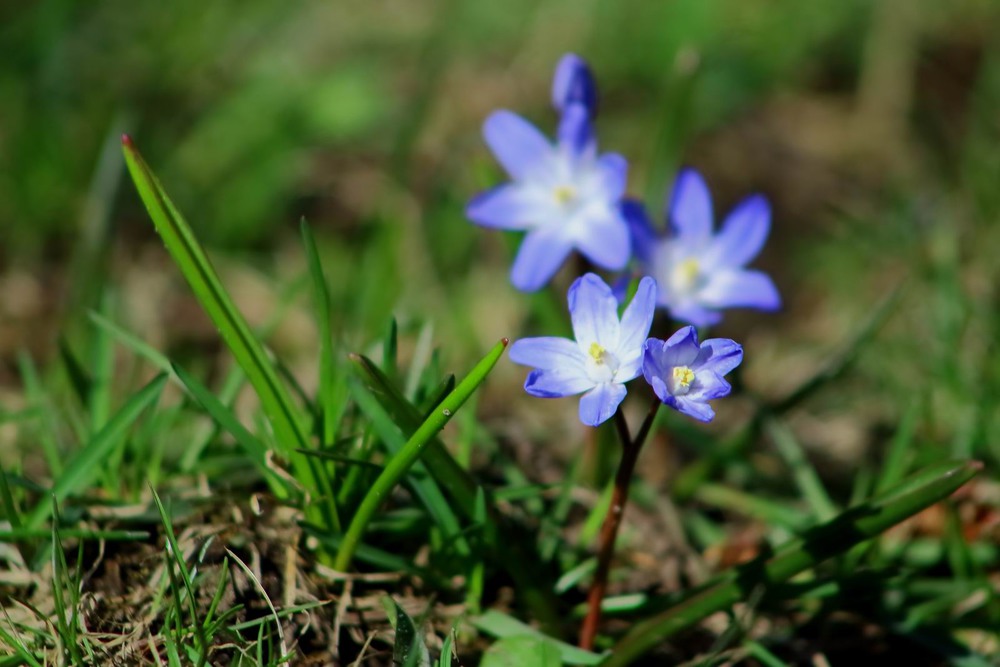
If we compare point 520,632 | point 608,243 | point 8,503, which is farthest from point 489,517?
point 8,503

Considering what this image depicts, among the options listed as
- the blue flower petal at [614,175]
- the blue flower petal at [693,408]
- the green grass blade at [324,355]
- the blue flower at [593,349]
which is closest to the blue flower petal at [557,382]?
the blue flower at [593,349]

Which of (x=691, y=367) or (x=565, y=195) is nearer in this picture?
(x=691, y=367)

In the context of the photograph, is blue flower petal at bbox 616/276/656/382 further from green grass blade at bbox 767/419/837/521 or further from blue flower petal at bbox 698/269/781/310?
green grass blade at bbox 767/419/837/521

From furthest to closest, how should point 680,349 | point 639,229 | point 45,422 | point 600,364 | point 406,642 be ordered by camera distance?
point 639,229
point 45,422
point 406,642
point 600,364
point 680,349

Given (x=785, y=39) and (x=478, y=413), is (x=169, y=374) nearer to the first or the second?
(x=478, y=413)

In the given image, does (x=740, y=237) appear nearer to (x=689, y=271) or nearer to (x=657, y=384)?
(x=689, y=271)

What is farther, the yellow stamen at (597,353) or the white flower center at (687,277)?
the white flower center at (687,277)

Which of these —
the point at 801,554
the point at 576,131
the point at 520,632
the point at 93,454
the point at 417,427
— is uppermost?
the point at 576,131

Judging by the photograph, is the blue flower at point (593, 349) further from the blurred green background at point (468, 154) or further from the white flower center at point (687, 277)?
the blurred green background at point (468, 154)

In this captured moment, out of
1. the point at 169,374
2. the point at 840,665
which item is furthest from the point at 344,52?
the point at 840,665
